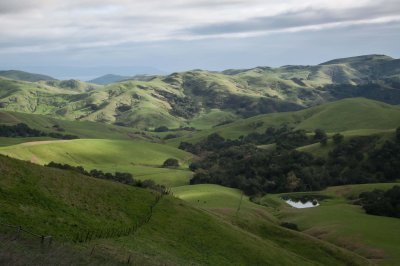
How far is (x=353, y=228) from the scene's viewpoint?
358ft

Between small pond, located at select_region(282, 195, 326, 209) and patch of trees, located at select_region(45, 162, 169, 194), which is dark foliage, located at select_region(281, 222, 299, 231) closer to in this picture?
patch of trees, located at select_region(45, 162, 169, 194)

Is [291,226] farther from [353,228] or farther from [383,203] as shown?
[383,203]

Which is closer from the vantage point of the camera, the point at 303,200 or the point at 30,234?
the point at 30,234

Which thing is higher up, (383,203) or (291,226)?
(291,226)

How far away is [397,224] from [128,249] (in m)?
88.1

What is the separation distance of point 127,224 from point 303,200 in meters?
121

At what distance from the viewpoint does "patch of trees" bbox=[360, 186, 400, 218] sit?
13000 cm

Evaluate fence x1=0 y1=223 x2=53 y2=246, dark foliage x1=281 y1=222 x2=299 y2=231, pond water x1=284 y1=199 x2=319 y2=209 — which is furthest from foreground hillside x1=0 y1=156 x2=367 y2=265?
pond water x1=284 y1=199 x2=319 y2=209

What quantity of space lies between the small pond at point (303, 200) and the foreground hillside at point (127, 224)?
78.3 meters

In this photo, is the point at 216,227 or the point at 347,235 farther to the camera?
the point at 347,235

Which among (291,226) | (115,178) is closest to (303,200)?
(291,226)

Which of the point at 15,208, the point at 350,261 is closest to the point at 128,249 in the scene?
the point at 15,208

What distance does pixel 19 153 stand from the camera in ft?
653

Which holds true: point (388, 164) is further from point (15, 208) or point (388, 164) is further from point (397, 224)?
point (15, 208)
